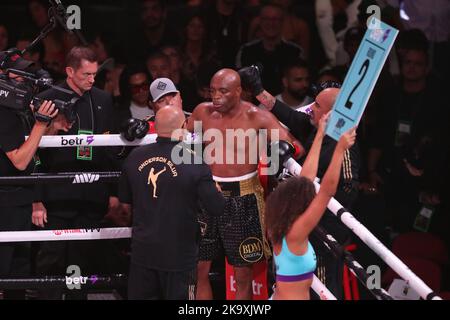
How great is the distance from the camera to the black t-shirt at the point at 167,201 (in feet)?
18.4

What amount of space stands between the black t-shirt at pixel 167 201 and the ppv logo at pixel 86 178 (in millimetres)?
591

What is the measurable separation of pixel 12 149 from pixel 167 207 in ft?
3.86

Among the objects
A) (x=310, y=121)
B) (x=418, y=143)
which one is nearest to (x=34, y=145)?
(x=310, y=121)

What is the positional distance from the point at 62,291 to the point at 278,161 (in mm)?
1804

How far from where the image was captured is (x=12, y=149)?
20.0 ft

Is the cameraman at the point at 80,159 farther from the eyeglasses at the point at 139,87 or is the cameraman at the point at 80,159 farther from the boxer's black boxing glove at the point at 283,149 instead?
the boxer's black boxing glove at the point at 283,149

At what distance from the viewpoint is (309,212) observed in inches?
200

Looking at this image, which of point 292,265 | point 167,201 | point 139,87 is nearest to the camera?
point 292,265

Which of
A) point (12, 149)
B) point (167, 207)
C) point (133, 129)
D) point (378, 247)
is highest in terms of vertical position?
point (133, 129)

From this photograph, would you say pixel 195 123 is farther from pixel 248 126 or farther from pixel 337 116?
pixel 337 116

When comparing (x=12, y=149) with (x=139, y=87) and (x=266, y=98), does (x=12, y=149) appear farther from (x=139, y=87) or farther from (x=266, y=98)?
(x=139, y=87)

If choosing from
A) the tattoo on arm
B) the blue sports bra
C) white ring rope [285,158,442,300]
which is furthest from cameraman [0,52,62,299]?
the blue sports bra

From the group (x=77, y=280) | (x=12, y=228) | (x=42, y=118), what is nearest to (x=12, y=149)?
(x=42, y=118)

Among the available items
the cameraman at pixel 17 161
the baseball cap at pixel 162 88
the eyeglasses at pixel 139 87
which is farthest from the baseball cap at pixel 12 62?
the eyeglasses at pixel 139 87
